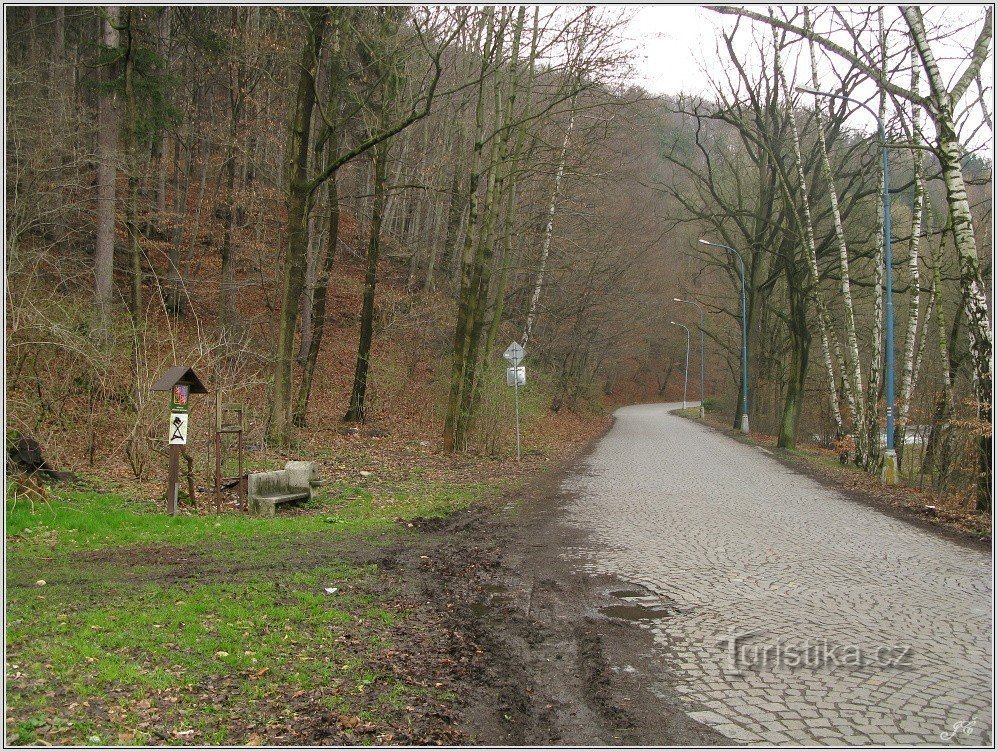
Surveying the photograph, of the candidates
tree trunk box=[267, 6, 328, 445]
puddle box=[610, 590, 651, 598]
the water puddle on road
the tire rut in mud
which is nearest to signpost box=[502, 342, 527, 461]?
tree trunk box=[267, 6, 328, 445]

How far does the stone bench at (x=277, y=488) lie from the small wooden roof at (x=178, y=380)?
1.63 m

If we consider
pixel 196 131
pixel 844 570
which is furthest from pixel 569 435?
pixel 844 570

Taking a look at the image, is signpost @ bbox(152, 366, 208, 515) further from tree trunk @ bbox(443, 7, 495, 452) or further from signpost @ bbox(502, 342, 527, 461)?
signpost @ bbox(502, 342, 527, 461)

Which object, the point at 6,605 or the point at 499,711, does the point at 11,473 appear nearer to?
the point at 6,605

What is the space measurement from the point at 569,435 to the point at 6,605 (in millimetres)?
25662

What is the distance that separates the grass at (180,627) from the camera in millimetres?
4309

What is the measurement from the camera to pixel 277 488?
1182 cm

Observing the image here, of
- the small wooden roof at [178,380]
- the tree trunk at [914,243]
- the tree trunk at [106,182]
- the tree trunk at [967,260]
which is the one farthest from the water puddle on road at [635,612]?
the tree trunk at [106,182]

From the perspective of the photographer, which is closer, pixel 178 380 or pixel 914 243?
pixel 178 380

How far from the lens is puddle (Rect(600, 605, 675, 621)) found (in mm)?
6781

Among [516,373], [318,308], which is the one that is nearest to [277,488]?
[516,373]

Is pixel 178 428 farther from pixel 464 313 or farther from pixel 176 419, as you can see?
pixel 464 313

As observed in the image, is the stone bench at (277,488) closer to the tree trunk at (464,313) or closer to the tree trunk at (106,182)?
the tree trunk at (464,313)

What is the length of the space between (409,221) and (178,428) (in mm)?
28222
